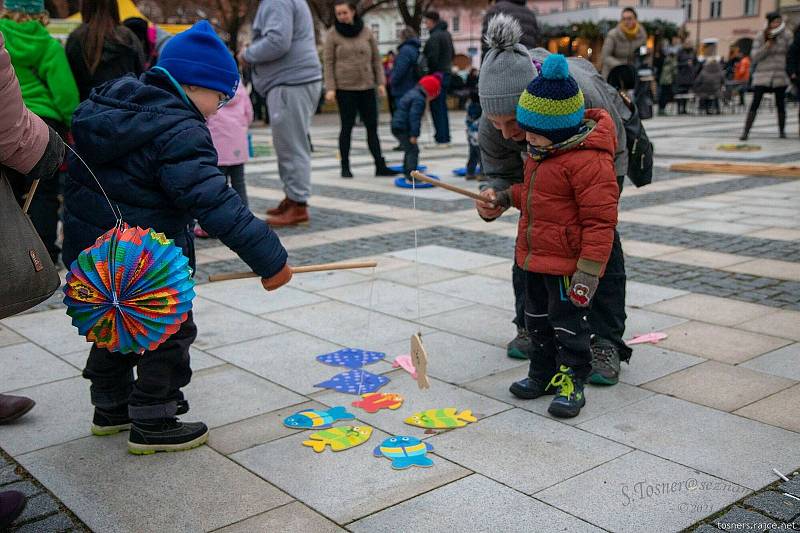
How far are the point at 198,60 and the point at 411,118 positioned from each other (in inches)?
269

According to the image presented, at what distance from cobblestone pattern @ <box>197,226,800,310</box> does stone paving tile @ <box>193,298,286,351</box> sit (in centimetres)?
78

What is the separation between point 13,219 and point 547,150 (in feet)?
6.07

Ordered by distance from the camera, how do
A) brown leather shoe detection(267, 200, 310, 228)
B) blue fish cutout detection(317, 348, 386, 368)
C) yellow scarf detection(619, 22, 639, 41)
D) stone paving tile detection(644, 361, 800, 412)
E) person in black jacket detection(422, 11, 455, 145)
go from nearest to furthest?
stone paving tile detection(644, 361, 800, 412)
blue fish cutout detection(317, 348, 386, 368)
brown leather shoe detection(267, 200, 310, 228)
person in black jacket detection(422, 11, 455, 145)
yellow scarf detection(619, 22, 639, 41)

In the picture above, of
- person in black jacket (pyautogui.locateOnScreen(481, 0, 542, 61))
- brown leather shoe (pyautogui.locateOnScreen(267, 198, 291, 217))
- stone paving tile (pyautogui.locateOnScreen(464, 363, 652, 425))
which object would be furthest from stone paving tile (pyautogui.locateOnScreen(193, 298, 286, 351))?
person in black jacket (pyautogui.locateOnScreen(481, 0, 542, 61))

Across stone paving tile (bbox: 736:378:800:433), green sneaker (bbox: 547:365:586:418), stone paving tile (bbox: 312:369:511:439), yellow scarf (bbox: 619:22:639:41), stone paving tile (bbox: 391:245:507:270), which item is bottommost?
stone paving tile (bbox: 391:245:507:270)

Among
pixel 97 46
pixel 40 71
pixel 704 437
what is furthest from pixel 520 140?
pixel 40 71

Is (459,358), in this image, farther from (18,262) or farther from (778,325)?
(18,262)

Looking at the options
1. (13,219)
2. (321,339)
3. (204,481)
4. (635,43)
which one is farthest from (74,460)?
(635,43)

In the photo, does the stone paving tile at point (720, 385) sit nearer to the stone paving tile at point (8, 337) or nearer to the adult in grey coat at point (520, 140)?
the adult in grey coat at point (520, 140)

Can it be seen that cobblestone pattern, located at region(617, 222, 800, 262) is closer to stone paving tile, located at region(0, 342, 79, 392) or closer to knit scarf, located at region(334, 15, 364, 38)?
knit scarf, located at region(334, 15, 364, 38)

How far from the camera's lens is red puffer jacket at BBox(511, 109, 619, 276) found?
3.23 meters

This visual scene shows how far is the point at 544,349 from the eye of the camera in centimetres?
362

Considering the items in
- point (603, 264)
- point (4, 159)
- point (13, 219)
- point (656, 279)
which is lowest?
point (656, 279)

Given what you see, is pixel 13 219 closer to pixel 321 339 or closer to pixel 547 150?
pixel 547 150
